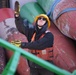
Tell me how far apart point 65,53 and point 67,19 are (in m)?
0.35

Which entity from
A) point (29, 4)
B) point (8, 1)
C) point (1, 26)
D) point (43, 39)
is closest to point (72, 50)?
point (43, 39)

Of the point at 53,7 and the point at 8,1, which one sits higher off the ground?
the point at 53,7

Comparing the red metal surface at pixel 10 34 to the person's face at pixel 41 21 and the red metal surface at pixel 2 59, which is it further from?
the person's face at pixel 41 21

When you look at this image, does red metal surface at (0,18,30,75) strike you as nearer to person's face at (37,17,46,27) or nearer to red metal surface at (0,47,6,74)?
red metal surface at (0,47,6,74)

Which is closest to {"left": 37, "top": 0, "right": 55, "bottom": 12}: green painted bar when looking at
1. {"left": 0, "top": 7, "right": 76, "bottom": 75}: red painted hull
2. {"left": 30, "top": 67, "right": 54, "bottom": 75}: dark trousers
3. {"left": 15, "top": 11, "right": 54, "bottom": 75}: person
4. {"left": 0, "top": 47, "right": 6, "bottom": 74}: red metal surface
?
{"left": 0, "top": 7, "right": 76, "bottom": 75}: red painted hull

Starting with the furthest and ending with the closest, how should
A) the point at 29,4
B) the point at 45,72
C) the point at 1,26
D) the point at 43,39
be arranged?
the point at 29,4 → the point at 1,26 → the point at 45,72 → the point at 43,39

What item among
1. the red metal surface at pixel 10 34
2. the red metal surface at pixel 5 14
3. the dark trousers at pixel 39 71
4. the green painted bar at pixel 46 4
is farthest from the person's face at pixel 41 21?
the red metal surface at pixel 5 14

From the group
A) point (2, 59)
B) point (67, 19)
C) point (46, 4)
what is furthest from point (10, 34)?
point (67, 19)

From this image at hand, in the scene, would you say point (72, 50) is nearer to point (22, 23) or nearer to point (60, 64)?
point (60, 64)

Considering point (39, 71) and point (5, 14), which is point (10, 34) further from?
point (39, 71)

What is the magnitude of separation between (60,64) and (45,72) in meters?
0.47

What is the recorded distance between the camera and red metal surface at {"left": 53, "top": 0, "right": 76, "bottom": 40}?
2338 mm

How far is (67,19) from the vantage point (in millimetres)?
2436

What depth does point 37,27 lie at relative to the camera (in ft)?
5.92
